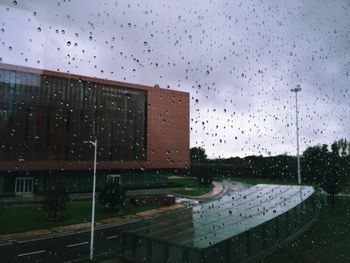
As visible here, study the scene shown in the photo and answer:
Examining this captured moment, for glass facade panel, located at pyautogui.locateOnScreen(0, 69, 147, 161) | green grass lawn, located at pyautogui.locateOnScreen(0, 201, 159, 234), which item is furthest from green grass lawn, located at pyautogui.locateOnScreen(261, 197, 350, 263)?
glass facade panel, located at pyautogui.locateOnScreen(0, 69, 147, 161)

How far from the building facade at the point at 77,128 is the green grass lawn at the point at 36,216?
264 inches

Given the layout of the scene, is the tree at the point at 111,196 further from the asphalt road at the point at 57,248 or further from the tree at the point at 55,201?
the asphalt road at the point at 57,248

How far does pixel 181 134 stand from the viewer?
39.6 m

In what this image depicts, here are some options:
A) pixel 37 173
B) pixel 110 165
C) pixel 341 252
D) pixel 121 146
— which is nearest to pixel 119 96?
pixel 121 146

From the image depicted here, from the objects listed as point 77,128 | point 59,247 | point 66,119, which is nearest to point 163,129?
point 77,128

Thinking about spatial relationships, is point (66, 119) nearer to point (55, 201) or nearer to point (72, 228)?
point (55, 201)

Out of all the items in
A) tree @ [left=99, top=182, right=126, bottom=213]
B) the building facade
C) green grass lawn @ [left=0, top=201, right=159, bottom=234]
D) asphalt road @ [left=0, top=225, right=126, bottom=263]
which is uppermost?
the building facade

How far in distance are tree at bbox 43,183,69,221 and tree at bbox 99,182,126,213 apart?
132 inches

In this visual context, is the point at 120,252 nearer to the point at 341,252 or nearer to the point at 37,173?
the point at 341,252

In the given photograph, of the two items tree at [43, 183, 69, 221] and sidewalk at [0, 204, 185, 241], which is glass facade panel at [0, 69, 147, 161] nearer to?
tree at [43, 183, 69, 221]

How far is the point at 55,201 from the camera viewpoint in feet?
64.7

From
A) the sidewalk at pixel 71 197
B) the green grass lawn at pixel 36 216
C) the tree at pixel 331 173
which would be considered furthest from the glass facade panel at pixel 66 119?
the tree at pixel 331 173

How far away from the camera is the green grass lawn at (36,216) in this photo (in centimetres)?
1837

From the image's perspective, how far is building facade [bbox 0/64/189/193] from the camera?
29281 millimetres
